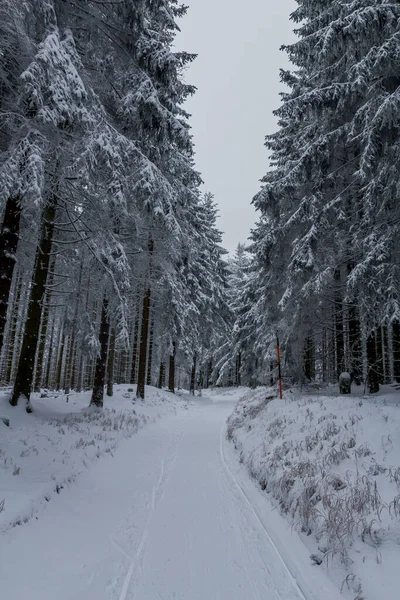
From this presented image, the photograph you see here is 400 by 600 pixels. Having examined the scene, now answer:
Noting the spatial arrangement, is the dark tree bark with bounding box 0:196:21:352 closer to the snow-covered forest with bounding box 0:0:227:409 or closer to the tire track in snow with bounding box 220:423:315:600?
the snow-covered forest with bounding box 0:0:227:409

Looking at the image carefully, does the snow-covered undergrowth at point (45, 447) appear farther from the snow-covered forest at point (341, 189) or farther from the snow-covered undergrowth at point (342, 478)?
the snow-covered forest at point (341, 189)

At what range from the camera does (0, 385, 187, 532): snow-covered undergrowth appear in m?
4.74

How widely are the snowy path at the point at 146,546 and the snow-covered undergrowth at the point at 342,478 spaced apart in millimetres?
503

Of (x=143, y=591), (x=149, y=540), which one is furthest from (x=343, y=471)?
(x=143, y=591)

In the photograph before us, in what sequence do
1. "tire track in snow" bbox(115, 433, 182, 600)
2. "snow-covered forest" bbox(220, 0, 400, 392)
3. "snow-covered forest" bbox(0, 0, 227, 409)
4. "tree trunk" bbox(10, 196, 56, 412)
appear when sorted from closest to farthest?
"tire track in snow" bbox(115, 433, 182, 600) → "snow-covered forest" bbox(0, 0, 227, 409) → "snow-covered forest" bbox(220, 0, 400, 392) → "tree trunk" bbox(10, 196, 56, 412)

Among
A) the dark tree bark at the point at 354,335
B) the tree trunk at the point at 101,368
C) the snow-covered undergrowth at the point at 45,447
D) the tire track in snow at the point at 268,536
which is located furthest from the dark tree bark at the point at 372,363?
the tree trunk at the point at 101,368

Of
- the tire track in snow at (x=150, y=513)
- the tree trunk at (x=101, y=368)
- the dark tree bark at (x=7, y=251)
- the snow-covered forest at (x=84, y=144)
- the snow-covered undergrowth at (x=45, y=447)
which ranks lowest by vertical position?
the tire track in snow at (x=150, y=513)

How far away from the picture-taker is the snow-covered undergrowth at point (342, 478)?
3.51 meters

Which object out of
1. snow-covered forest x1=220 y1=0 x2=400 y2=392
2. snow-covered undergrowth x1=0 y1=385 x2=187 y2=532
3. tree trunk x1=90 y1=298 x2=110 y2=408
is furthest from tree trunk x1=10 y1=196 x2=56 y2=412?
snow-covered forest x1=220 y1=0 x2=400 y2=392

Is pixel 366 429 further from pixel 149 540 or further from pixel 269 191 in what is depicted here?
pixel 269 191

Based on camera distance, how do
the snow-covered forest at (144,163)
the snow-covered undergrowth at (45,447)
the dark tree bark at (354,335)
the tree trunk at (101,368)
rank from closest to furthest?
the snow-covered undergrowth at (45,447), the snow-covered forest at (144,163), the dark tree bark at (354,335), the tree trunk at (101,368)

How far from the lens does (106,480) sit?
643cm

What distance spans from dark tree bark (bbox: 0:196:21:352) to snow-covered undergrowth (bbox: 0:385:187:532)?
7.81 ft

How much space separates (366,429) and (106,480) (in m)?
4.78
